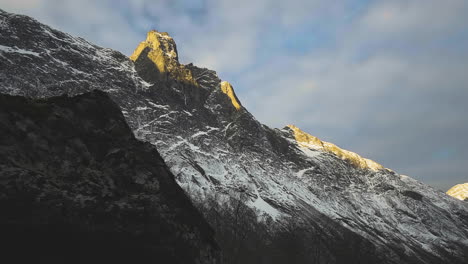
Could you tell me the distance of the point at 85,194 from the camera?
99.7ft

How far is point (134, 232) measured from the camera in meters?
31.2

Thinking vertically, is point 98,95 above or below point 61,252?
above

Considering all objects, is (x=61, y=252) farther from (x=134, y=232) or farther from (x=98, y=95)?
(x=98, y=95)

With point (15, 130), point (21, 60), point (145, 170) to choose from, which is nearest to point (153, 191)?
point (145, 170)

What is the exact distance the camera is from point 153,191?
35.5 meters

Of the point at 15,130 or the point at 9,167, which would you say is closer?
the point at 9,167

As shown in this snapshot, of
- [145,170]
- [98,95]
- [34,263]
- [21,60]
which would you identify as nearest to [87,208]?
[34,263]

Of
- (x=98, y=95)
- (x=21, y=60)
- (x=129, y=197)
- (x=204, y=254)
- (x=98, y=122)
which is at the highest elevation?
(x=21, y=60)

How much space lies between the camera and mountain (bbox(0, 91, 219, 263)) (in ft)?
87.3

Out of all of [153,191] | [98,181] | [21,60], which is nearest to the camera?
[98,181]

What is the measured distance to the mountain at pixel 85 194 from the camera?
2661 cm

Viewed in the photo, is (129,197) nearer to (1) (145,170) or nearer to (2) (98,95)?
(1) (145,170)

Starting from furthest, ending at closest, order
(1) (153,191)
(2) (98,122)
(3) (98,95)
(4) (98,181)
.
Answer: (3) (98,95), (2) (98,122), (1) (153,191), (4) (98,181)

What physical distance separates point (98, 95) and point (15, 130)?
12.2 metres
